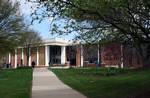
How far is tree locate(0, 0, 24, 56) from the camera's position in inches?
1849

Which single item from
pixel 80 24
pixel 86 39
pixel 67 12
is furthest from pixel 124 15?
pixel 86 39

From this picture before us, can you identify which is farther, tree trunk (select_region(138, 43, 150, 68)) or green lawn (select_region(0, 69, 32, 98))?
green lawn (select_region(0, 69, 32, 98))

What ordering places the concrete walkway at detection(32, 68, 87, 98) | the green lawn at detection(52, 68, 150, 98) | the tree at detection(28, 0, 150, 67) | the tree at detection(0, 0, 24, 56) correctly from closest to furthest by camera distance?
Result: the tree at detection(28, 0, 150, 67), the green lawn at detection(52, 68, 150, 98), the concrete walkway at detection(32, 68, 87, 98), the tree at detection(0, 0, 24, 56)

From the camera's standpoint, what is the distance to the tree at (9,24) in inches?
1849

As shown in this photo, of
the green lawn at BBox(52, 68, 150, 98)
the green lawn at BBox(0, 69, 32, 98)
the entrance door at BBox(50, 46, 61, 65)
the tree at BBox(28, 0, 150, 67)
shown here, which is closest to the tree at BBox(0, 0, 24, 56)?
the green lawn at BBox(0, 69, 32, 98)

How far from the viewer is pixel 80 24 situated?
20469 mm

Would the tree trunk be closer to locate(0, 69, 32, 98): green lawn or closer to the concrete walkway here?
the concrete walkway

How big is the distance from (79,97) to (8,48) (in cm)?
3088

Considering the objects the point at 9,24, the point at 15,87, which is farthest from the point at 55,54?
the point at 15,87

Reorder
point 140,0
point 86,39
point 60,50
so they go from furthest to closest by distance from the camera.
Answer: point 60,50 → point 86,39 → point 140,0

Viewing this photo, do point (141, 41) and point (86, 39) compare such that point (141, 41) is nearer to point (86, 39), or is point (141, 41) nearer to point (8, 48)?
point (86, 39)

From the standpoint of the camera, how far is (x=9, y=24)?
48156 mm

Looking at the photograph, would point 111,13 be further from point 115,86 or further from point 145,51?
point 145,51

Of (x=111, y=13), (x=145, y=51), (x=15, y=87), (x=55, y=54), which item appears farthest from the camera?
(x=55, y=54)
